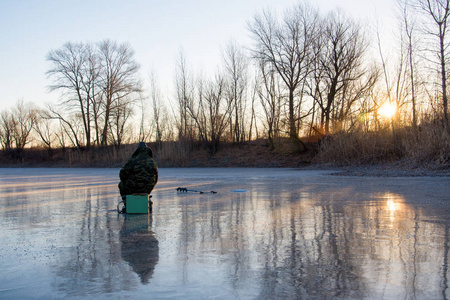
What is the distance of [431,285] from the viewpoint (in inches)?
125

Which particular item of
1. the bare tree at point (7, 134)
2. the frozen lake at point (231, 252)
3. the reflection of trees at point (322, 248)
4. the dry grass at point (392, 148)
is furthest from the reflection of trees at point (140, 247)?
the bare tree at point (7, 134)

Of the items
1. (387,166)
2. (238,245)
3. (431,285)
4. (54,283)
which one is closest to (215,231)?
(238,245)

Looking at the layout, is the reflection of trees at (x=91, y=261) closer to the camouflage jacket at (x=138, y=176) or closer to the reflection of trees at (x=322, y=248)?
the reflection of trees at (x=322, y=248)

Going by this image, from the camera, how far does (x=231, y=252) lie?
4344mm

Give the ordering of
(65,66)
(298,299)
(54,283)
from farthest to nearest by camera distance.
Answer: (65,66) → (54,283) → (298,299)

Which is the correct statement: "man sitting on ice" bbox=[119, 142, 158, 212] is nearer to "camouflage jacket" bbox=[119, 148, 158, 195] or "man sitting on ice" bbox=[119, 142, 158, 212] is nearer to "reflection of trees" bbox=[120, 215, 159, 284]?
"camouflage jacket" bbox=[119, 148, 158, 195]

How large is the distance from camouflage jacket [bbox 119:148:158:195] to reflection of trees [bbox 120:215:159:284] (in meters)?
1.01

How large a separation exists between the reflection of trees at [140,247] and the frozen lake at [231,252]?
1 centimetres

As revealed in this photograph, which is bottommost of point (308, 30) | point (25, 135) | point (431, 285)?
point (431, 285)

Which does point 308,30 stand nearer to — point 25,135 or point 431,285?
point 431,285

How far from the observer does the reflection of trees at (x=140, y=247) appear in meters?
3.78

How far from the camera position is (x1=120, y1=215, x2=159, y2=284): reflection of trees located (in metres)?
3.78

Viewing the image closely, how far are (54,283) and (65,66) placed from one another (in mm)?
45640

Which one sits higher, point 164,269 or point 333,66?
point 333,66
